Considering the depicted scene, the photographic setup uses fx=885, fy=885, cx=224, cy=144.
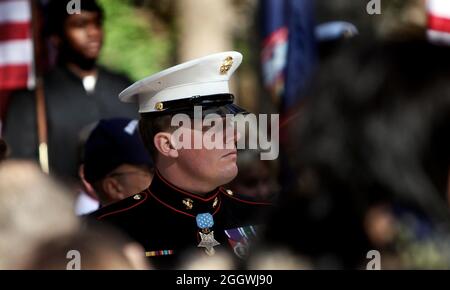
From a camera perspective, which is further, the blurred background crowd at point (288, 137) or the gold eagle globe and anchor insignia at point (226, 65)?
the gold eagle globe and anchor insignia at point (226, 65)

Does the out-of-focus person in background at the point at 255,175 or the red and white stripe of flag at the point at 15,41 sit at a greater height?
the red and white stripe of flag at the point at 15,41

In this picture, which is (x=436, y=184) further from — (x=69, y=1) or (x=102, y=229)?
(x=69, y=1)

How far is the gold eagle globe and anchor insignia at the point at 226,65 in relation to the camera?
11.0ft

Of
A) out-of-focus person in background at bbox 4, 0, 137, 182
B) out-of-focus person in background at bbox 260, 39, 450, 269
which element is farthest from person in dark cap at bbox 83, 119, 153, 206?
out-of-focus person in background at bbox 260, 39, 450, 269

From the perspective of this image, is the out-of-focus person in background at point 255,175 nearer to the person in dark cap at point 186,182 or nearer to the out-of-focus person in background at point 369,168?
the person in dark cap at point 186,182

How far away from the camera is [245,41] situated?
6000 mm

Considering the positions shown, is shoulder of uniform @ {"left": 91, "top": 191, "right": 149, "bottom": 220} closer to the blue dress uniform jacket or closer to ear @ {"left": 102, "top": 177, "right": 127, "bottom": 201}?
the blue dress uniform jacket

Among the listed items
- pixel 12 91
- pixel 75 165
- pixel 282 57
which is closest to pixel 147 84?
pixel 75 165

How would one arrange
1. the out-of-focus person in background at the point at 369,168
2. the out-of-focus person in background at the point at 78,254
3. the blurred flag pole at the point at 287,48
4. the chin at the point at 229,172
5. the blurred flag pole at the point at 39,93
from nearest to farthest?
1. the out-of-focus person in background at the point at 369,168
2. the out-of-focus person in background at the point at 78,254
3. the chin at the point at 229,172
4. the blurred flag pole at the point at 39,93
5. the blurred flag pole at the point at 287,48

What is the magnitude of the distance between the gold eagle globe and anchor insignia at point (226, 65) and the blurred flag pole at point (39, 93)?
113 cm

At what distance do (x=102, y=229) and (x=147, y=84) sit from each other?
0.61 metres

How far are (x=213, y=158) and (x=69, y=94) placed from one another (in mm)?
1572

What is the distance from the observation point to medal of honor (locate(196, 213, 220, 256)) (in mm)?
3154

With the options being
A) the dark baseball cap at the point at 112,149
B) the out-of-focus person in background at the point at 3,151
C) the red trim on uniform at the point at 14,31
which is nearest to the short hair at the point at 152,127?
the dark baseball cap at the point at 112,149
